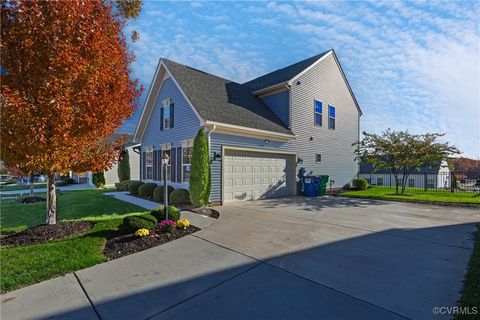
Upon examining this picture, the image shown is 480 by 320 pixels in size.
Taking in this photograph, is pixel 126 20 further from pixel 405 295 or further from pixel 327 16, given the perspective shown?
pixel 405 295

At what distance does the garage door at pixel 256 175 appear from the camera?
1122cm

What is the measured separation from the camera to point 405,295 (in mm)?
3344

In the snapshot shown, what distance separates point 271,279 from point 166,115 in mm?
11798

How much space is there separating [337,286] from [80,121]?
20.7 feet

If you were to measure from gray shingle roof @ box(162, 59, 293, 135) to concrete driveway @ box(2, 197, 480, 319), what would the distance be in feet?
20.3

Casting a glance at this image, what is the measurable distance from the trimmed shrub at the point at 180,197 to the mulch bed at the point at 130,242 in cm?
452

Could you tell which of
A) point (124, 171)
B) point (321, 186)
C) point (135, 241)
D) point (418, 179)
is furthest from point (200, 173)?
point (418, 179)

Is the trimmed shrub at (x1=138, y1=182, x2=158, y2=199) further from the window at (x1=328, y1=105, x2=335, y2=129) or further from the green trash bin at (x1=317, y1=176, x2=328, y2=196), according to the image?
the window at (x1=328, y1=105, x2=335, y2=129)

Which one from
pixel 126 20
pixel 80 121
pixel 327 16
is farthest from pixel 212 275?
pixel 327 16

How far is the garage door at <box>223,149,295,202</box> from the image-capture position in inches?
442

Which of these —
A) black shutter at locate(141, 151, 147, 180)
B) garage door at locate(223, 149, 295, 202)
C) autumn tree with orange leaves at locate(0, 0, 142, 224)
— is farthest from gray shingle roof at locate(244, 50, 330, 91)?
autumn tree with orange leaves at locate(0, 0, 142, 224)

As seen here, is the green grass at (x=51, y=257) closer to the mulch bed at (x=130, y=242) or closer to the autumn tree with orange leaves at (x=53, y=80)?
the mulch bed at (x=130, y=242)

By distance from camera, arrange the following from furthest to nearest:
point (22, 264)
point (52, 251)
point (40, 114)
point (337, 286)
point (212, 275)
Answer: point (40, 114) < point (52, 251) < point (22, 264) < point (212, 275) < point (337, 286)
